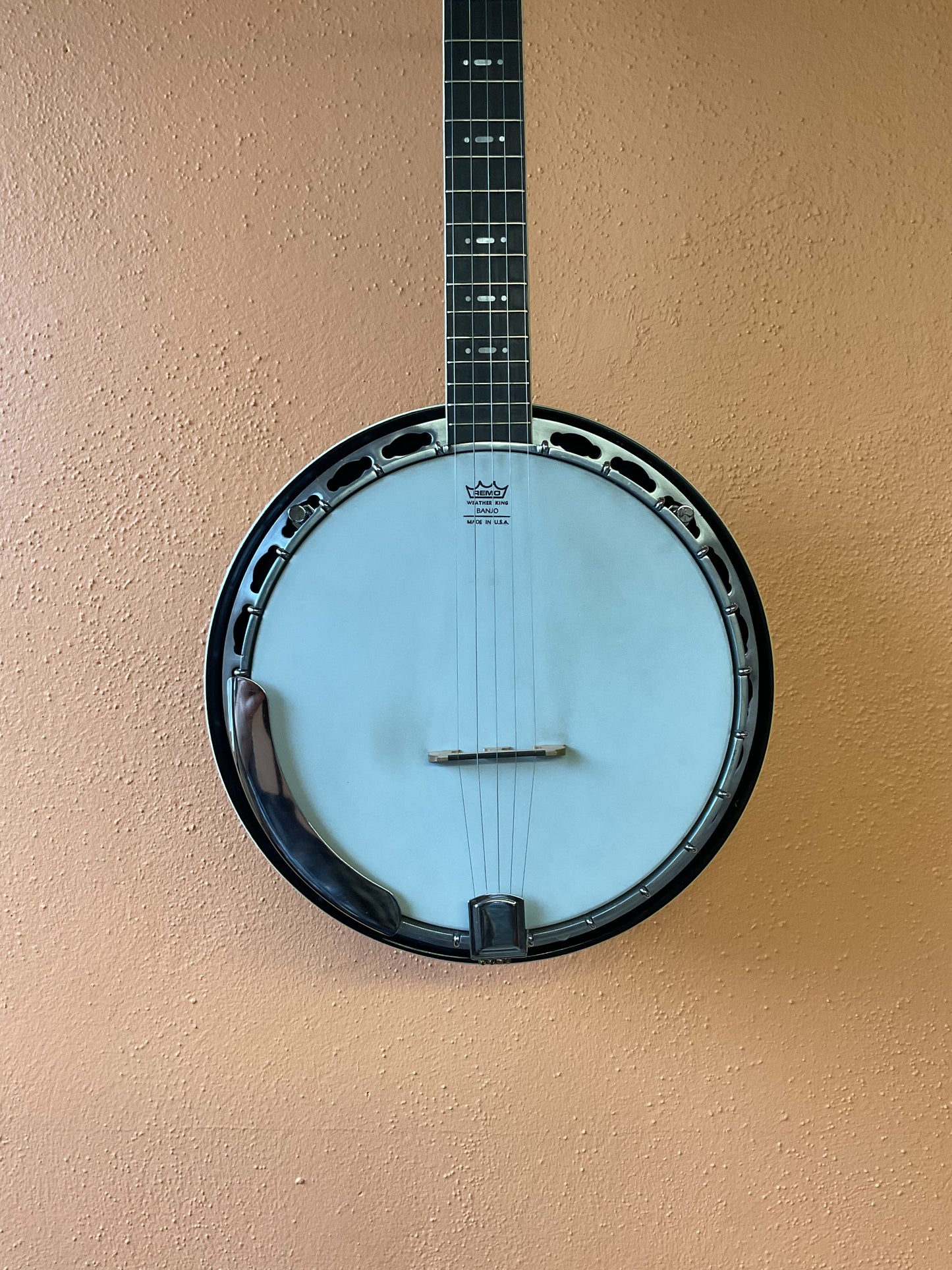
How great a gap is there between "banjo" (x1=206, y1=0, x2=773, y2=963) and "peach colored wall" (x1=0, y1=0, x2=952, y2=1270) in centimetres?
17

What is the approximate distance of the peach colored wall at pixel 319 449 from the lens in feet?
2.51

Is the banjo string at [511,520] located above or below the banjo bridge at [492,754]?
above

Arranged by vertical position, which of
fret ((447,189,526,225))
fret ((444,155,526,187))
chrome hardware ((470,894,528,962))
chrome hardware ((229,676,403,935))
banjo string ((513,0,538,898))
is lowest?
chrome hardware ((470,894,528,962))

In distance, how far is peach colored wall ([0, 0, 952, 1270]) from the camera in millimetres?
765

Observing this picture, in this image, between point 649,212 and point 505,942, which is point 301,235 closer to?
point 649,212

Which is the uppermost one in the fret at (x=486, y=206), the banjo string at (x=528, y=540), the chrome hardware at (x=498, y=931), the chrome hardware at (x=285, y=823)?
the fret at (x=486, y=206)

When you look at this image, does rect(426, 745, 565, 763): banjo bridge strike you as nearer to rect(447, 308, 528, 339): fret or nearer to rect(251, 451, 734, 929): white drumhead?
rect(251, 451, 734, 929): white drumhead

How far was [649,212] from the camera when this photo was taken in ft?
2.54

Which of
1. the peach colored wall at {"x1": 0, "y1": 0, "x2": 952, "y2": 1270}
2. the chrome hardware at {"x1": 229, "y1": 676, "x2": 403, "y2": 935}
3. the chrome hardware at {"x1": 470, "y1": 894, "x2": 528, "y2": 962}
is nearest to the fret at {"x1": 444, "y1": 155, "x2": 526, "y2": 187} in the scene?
the peach colored wall at {"x1": 0, "y1": 0, "x2": 952, "y2": 1270}

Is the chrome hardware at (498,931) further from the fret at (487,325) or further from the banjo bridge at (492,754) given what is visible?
the fret at (487,325)

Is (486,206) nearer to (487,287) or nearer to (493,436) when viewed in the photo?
(487,287)

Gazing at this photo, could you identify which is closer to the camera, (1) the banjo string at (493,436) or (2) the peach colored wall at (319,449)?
(1) the banjo string at (493,436)

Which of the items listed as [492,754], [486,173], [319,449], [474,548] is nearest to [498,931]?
[492,754]

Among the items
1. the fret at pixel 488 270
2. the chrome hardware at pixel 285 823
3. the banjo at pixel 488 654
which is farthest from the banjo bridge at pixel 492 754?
the fret at pixel 488 270
